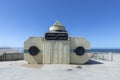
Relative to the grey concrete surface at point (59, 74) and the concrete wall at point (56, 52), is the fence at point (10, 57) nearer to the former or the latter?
the concrete wall at point (56, 52)

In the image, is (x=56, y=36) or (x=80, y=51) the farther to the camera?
(x=80, y=51)

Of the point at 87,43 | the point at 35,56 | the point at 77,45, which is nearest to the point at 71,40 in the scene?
the point at 77,45

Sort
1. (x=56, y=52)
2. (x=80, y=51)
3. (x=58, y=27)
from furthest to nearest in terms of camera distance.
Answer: (x=58, y=27)
(x=80, y=51)
(x=56, y=52)

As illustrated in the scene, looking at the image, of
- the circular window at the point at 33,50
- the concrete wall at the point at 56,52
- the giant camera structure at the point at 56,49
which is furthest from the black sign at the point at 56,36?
the circular window at the point at 33,50

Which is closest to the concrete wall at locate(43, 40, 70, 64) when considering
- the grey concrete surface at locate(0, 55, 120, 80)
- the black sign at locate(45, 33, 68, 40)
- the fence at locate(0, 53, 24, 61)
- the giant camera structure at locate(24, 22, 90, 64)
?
the giant camera structure at locate(24, 22, 90, 64)

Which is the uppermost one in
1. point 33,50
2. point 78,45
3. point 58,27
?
point 58,27

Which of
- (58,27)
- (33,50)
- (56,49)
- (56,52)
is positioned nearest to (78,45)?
(56,49)

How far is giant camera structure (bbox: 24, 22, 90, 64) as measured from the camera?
779 inches

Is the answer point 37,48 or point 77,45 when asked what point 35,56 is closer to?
point 37,48

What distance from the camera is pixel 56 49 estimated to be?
19844 millimetres

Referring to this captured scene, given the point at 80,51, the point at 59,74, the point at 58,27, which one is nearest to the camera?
the point at 59,74

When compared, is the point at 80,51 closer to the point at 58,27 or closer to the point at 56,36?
the point at 56,36

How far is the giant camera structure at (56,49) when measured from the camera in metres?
19.8

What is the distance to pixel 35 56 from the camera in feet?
66.7
